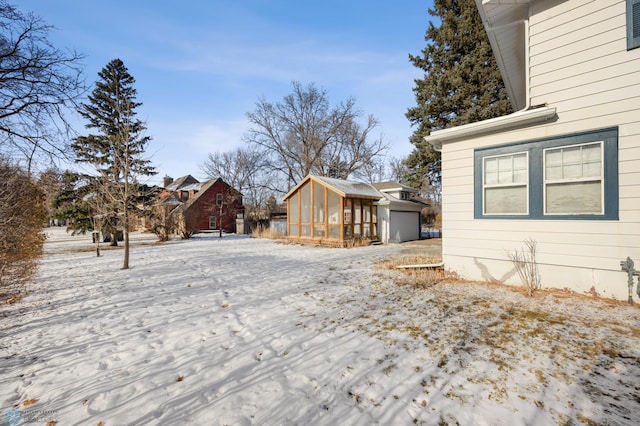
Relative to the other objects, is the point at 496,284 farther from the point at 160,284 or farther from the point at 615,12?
the point at 160,284

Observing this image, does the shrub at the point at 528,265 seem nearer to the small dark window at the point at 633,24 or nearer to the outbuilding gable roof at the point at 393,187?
the small dark window at the point at 633,24

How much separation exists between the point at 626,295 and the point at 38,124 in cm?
1149

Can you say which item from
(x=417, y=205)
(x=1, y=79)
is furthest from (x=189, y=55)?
(x=417, y=205)

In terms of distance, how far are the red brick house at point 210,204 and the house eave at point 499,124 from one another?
87.8ft

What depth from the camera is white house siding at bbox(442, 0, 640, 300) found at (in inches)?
171

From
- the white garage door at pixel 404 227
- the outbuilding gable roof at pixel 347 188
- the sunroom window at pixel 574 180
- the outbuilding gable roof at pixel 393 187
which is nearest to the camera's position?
the sunroom window at pixel 574 180

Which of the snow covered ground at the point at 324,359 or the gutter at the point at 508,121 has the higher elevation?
the gutter at the point at 508,121

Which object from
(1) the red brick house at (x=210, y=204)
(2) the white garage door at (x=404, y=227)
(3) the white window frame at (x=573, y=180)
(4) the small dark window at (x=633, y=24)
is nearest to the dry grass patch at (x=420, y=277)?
(3) the white window frame at (x=573, y=180)

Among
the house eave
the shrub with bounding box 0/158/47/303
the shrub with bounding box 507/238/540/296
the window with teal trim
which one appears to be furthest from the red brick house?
the shrub with bounding box 507/238/540/296

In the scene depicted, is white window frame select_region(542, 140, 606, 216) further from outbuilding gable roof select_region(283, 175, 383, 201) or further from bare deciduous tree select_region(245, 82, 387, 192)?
bare deciduous tree select_region(245, 82, 387, 192)

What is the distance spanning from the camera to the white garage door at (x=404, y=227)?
56.3 feet

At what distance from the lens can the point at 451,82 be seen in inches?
690

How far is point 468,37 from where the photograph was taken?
17.7m

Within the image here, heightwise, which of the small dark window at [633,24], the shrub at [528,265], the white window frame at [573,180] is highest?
the small dark window at [633,24]
